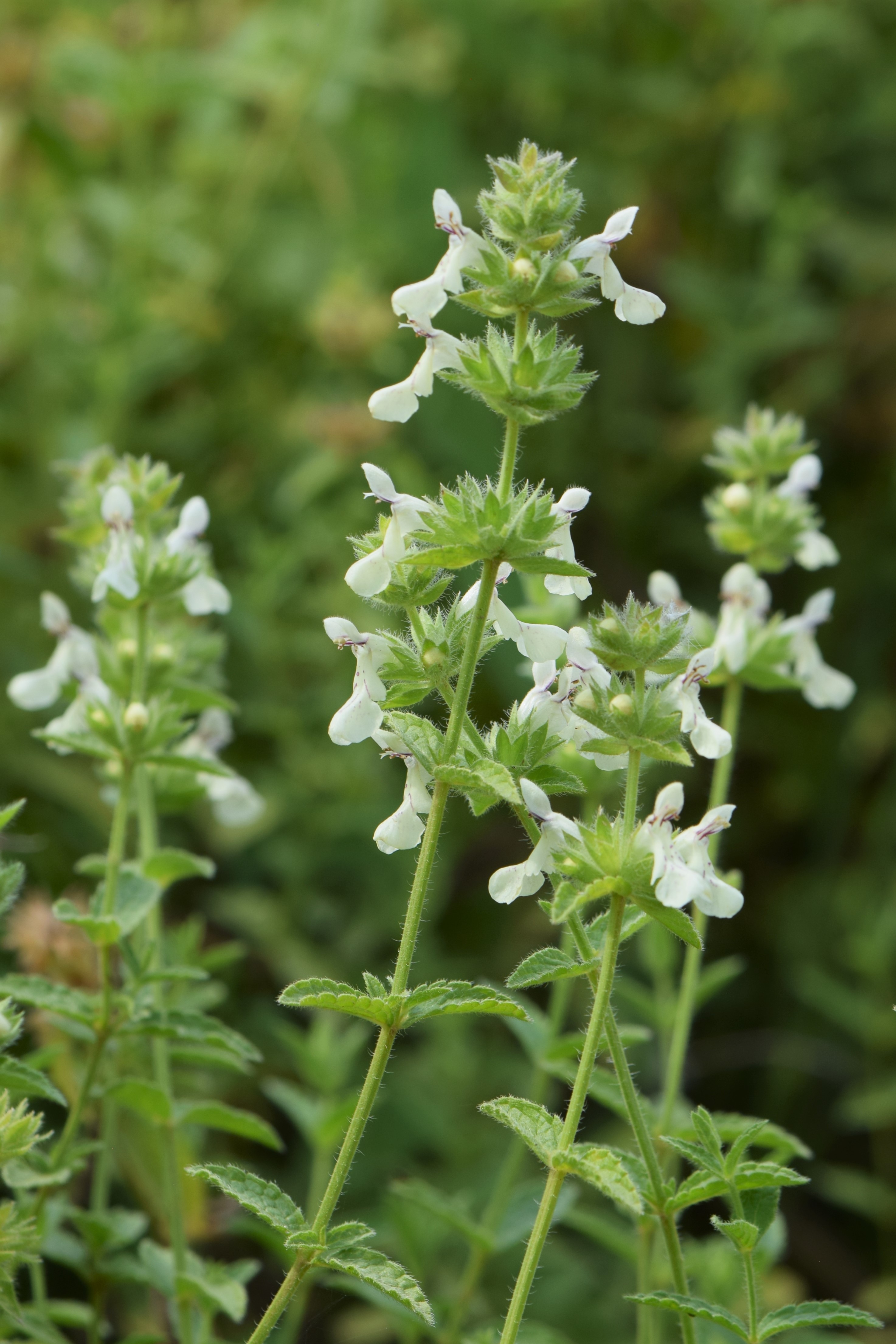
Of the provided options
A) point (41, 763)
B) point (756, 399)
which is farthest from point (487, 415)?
point (41, 763)

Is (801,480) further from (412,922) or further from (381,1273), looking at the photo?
(381,1273)

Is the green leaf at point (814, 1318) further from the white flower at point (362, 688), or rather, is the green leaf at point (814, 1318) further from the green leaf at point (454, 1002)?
the white flower at point (362, 688)

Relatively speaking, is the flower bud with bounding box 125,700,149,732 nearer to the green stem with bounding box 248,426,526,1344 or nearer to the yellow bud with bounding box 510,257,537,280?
the green stem with bounding box 248,426,526,1344

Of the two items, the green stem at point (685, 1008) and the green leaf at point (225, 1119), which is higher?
the green stem at point (685, 1008)

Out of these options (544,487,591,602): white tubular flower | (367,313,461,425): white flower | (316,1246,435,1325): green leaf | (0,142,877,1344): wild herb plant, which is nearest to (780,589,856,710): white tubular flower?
(0,142,877,1344): wild herb plant

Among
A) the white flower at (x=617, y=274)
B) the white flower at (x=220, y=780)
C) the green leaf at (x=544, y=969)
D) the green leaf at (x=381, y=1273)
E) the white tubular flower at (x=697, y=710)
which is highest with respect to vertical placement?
the white flower at (x=617, y=274)

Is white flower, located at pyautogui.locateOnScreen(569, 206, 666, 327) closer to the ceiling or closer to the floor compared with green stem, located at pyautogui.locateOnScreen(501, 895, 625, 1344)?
closer to the ceiling

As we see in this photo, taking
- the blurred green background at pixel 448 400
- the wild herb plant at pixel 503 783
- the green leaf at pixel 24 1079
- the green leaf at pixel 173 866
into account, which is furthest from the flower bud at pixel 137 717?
the blurred green background at pixel 448 400
